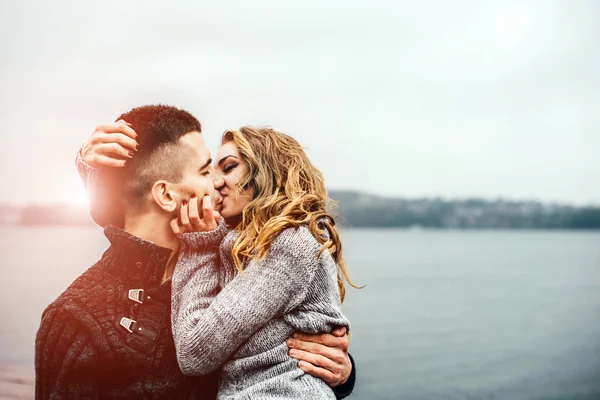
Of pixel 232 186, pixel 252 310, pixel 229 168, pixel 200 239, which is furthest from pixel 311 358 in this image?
pixel 229 168

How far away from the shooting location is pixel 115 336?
2.31 m

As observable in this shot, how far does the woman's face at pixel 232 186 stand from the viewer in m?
2.88

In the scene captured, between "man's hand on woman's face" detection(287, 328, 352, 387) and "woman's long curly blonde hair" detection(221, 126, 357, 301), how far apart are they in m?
0.30

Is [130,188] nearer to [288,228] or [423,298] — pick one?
[288,228]

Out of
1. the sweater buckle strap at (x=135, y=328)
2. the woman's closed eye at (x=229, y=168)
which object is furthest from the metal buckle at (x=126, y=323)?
the woman's closed eye at (x=229, y=168)

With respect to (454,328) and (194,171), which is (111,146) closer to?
(194,171)

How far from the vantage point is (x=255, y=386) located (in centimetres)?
240

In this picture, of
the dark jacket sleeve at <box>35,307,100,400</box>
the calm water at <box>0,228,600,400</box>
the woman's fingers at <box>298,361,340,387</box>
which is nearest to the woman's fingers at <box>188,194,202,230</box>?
the dark jacket sleeve at <box>35,307,100,400</box>

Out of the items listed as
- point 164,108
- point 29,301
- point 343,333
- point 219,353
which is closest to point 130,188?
point 164,108

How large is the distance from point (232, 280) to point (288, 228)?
1.14 ft

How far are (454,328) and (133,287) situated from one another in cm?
2826

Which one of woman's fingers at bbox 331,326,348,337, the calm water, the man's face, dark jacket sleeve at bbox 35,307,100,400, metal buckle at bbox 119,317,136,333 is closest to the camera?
dark jacket sleeve at bbox 35,307,100,400

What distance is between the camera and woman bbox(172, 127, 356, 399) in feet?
7.58

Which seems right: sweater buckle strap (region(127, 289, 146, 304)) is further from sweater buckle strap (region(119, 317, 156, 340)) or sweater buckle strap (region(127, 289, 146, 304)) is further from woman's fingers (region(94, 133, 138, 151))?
woman's fingers (region(94, 133, 138, 151))
